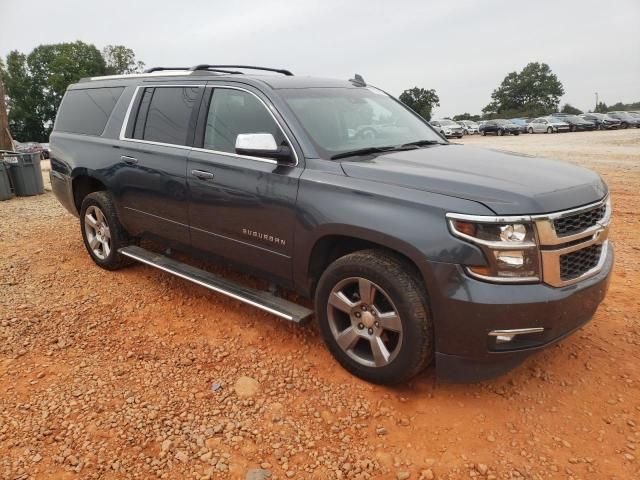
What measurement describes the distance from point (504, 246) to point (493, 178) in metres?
0.48

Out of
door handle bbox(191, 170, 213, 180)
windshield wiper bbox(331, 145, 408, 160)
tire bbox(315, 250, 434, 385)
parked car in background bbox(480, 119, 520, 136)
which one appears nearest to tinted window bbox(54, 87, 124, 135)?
door handle bbox(191, 170, 213, 180)

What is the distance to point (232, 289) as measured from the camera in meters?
3.63

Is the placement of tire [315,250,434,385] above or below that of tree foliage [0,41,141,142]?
below

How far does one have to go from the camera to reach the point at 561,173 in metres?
2.98

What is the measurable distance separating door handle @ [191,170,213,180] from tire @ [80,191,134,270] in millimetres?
1366

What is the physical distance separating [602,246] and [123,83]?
170 inches

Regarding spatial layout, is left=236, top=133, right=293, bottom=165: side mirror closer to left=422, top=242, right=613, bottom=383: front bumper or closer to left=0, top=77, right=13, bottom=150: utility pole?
left=422, top=242, right=613, bottom=383: front bumper

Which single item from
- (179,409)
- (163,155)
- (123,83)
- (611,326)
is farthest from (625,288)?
(123,83)

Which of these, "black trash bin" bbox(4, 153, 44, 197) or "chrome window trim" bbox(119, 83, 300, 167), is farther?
"black trash bin" bbox(4, 153, 44, 197)

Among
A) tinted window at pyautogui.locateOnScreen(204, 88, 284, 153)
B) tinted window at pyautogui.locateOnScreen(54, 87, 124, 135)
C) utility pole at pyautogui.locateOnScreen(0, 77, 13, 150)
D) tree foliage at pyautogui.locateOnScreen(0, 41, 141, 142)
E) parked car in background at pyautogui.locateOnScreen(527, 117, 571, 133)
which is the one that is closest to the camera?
tinted window at pyautogui.locateOnScreen(204, 88, 284, 153)

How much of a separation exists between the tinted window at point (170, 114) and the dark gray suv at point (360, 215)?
2cm

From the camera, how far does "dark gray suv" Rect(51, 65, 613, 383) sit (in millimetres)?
2508

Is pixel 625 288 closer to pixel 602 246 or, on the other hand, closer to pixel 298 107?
pixel 602 246

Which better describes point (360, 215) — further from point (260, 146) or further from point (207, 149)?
point (207, 149)
